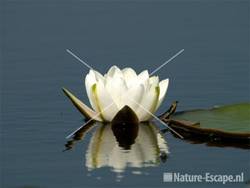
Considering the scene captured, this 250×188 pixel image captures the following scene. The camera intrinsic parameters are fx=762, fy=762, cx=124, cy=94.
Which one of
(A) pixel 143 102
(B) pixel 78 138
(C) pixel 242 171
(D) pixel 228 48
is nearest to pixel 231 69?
(D) pixel 228 48

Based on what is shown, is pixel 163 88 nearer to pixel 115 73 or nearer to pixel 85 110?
pixel 115 73

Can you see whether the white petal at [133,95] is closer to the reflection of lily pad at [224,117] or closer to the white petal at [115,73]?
the white petal at [115,73]

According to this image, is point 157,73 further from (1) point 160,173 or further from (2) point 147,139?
(1) point 160,173

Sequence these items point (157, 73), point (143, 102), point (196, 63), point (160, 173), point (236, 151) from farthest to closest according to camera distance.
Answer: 1. point (196, 63)
2. point (157, 73)
3. point (143, 102)
4. point (236, 151)
5. point (160, 173)

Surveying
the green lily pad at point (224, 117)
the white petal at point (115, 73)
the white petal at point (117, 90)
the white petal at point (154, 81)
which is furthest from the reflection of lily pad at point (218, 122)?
the white petal at point (115, 73)

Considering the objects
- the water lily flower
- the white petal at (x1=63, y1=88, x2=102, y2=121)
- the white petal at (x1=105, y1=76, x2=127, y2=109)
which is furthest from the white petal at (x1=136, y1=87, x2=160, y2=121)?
the white petal at (x1=63, y1=88, x2=102, y2=121)

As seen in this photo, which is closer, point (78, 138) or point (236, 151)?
point (236, 151)

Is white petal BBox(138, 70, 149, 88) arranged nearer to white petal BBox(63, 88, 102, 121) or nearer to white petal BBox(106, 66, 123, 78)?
white petal BBox(106, 66, 123, 78)
